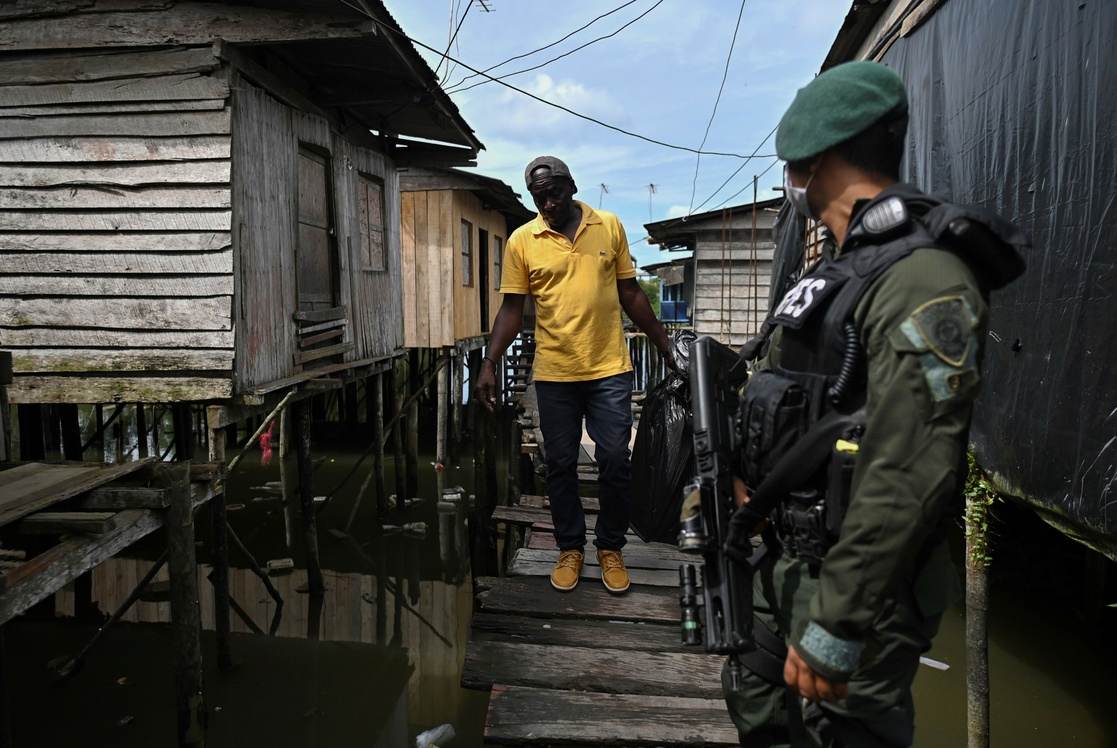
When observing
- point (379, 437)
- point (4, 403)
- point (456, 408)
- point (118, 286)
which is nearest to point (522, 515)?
point (4, 403)

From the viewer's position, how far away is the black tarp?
2389 millimetres

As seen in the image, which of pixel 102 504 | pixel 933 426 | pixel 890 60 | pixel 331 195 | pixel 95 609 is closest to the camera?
pixel 933 426

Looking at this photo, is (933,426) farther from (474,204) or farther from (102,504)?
(474,204)

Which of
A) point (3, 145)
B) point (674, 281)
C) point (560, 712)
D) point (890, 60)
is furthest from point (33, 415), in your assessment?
point (674, 281)

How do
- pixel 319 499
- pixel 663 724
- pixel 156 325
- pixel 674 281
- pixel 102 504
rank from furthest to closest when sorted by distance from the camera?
pixel 674 281 → pixel 319 499 → pixel 156 325 → pixel 102 504 → pixel 663 724

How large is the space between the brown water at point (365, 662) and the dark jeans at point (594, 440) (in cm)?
237

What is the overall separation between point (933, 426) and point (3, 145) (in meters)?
6.73

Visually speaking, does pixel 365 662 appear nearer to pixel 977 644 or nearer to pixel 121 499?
pixel 121 499

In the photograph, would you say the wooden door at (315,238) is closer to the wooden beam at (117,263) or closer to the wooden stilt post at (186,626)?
the wooden beam at (117,263)

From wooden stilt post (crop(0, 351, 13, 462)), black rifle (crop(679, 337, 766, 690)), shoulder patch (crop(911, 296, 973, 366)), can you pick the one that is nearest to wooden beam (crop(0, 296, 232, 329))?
wooden stilt post (crop(0, 351, 13, 462))

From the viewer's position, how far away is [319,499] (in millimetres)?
11023

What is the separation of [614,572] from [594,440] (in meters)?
0.67

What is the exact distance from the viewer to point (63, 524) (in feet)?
11.0

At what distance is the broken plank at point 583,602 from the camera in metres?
3.51
